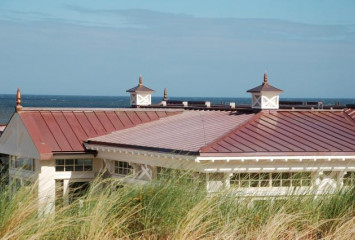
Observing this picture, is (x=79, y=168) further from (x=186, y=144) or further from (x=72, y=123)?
(x=186, y=144)

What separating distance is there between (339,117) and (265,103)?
2.28 metres

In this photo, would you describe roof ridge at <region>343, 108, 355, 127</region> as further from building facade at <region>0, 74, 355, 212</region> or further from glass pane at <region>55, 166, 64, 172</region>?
glass pane at <region>55, 166, 64, 172</region>

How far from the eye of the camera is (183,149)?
52.7 feet

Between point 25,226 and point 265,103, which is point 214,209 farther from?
point 265,103

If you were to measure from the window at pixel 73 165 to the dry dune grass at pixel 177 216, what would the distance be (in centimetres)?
1024

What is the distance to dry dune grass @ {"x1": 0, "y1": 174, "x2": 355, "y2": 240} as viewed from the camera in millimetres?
7848

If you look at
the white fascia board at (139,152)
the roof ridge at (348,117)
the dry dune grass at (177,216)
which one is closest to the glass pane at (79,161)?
the white fascia board at (139,152)

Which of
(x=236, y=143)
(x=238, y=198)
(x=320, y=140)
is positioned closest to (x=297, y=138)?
(x=320, y=140)

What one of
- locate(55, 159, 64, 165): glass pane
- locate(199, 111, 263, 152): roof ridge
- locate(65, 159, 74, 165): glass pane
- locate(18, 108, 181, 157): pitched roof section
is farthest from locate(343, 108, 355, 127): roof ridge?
locate(55, 159, 64, 165): glass pane

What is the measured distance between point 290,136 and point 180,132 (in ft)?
9.55

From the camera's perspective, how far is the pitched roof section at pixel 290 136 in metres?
16.2

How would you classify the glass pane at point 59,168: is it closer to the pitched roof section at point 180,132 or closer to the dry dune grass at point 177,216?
the pitched roof section at point 180,132

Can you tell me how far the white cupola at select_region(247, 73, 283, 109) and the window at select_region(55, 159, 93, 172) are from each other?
4.94 m

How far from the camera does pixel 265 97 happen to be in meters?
20.1
